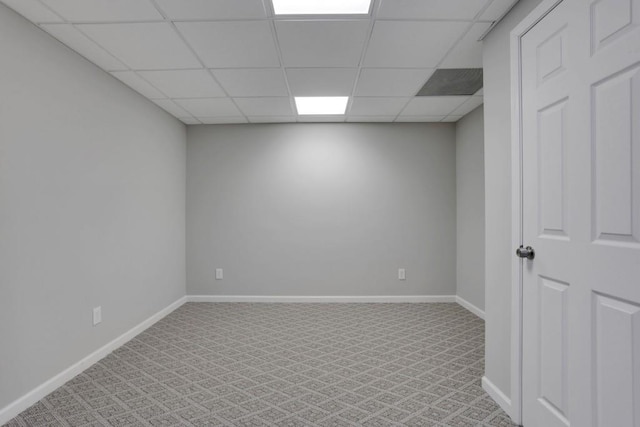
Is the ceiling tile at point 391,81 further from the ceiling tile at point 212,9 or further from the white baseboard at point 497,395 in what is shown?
the white baseboard at point 497,395

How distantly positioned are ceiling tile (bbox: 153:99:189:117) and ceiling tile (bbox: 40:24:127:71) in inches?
30.8

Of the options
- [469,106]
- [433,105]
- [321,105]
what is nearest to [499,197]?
[433,105]

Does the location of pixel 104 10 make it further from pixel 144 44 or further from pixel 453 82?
pixel 453 82

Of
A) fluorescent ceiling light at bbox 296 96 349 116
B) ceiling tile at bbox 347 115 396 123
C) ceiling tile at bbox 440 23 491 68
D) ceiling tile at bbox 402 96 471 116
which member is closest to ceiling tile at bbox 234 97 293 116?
fluorescent ceiling light at bbox 296 96 349 116

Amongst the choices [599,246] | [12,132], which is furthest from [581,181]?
[12,132]

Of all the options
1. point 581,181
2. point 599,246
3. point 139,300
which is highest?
point 581,181

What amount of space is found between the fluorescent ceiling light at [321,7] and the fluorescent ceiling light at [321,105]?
1461 millimetres

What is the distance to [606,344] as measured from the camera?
1.28 meters

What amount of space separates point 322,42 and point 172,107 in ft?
7.07

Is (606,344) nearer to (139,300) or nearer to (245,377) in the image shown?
(245,377)

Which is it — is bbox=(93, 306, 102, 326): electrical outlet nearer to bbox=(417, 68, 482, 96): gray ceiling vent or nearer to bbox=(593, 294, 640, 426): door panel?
bbox=(593, 294, 640, 426): door panel

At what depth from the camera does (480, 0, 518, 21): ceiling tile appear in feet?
6.29

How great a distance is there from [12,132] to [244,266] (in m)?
2.90

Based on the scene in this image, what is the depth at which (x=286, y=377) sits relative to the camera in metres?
2.40
